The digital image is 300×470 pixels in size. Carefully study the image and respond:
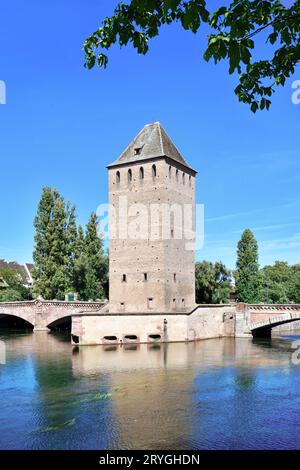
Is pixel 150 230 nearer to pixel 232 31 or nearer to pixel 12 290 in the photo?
pixel 12 290

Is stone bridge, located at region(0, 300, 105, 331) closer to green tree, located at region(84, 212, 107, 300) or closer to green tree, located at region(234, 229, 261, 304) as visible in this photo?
green tree, located at region(84, 212, 107, 300)

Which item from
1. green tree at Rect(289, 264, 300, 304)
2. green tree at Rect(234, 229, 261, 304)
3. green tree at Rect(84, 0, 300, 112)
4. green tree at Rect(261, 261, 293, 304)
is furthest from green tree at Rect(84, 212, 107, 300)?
green tree at Rect(84, 0, 300, 112)

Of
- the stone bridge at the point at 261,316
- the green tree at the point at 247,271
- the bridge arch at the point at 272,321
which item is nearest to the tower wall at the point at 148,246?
the stone bridge at the point at 261,316

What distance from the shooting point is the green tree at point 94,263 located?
4322 centimetres

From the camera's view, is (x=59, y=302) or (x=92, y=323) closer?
(x=92, y=323)

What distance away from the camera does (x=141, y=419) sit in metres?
12.7

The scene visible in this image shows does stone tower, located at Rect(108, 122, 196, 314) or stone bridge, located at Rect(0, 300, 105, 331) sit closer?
stone tower, located at Rect(108, 122, 196, 314)

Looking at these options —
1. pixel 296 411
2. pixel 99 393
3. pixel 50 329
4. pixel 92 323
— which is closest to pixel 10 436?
pixel 99 393

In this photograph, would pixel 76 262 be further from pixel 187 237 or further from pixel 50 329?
pixel 187 237

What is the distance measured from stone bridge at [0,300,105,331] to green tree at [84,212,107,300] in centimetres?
366

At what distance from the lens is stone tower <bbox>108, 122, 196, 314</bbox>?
33031mm

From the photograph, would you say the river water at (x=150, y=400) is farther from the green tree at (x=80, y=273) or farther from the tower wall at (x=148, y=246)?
the green tree at (x=80, y=273)

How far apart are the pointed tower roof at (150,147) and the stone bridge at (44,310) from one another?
11.5 metres

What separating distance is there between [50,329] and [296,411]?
31.5m
